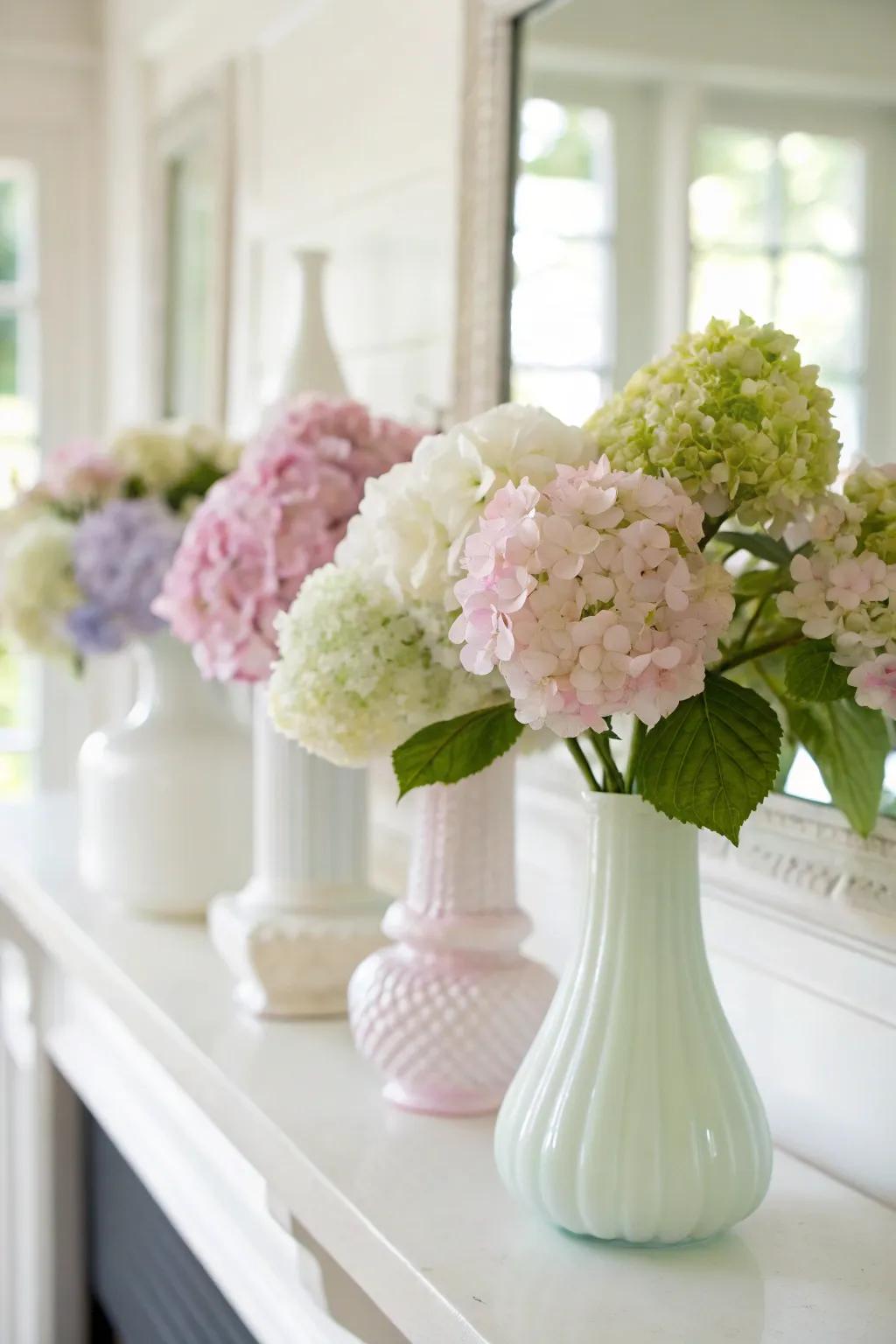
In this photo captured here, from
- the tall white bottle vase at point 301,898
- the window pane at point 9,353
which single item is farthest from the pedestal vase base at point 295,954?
the window pane at point 9,353

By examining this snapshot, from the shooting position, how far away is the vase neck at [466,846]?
3.54ft

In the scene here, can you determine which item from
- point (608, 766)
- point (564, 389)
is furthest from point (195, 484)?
point (608, 766)

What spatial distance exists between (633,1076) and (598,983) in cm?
5

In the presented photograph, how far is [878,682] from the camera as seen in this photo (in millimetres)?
753

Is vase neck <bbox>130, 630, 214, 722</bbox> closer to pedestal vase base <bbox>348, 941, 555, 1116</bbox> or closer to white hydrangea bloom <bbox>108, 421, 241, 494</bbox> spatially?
white hydrangea bloom <bbox>108, 421, 241, 494</bbox>

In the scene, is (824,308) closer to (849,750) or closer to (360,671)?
(849,750)

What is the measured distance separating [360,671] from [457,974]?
280 mm

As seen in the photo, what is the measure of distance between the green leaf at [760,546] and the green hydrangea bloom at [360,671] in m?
0.16

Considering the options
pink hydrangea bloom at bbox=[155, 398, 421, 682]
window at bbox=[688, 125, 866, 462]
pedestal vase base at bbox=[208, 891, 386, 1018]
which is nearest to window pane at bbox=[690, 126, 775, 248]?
window at bbox=[688, 125, 866, 462]

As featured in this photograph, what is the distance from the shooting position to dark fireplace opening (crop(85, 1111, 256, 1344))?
1524 mm

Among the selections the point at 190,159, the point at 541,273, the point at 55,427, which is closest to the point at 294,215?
the point at 190,159

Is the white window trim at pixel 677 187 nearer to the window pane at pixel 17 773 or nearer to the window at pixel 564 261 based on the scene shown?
the window at pixel 564 261

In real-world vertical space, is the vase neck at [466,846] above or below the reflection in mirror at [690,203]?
Result: below

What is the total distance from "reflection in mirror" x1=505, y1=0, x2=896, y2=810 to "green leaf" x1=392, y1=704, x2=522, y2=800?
0.26 metres
